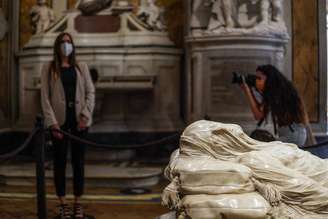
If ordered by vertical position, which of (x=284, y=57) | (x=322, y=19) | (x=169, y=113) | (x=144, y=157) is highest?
(x=322, y=19)

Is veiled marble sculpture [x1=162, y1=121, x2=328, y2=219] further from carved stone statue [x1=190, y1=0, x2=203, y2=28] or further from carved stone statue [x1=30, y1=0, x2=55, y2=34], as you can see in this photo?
carved stone statue [x1=30, y1=0, x2=55, y2=34]

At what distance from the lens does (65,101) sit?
4.90 metres

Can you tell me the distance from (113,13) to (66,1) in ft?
3.53

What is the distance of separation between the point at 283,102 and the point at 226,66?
3.35 m

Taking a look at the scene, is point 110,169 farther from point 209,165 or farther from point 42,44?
point 209,165

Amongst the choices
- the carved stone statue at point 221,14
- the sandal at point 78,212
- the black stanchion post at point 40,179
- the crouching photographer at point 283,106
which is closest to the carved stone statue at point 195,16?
the carved stone statue at point 221,14

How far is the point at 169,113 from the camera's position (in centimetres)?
900

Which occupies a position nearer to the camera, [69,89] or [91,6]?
[69,89]

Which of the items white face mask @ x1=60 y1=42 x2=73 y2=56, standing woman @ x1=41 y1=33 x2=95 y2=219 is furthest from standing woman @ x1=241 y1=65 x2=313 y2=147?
white face mask @ x1=60 y1=42 x2=73 y2=56

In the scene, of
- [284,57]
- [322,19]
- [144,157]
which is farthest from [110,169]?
[322,19]

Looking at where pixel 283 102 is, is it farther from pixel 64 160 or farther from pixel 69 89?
pixel 64 160

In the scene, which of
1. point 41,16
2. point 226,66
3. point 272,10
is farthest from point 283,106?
point 41,16

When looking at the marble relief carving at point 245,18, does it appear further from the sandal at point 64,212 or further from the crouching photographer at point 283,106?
the sandal at point 64,212

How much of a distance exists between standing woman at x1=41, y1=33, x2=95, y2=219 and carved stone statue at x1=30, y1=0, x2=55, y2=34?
4.61m
